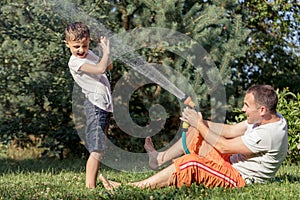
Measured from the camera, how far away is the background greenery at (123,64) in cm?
724

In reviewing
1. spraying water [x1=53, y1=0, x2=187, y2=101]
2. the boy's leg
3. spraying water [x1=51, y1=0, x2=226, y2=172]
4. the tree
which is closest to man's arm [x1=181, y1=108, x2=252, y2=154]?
the boy's leg

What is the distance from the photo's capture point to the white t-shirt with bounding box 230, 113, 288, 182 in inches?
169

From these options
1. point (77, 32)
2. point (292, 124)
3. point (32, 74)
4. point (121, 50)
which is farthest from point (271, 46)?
point (77, 32)

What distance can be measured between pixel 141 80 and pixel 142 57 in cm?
73

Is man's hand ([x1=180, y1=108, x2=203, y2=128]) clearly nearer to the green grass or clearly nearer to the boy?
the green grass

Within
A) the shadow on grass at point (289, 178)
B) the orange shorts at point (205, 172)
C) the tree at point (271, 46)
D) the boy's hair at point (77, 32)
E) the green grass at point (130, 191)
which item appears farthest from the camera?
the tree at point (271, 46)

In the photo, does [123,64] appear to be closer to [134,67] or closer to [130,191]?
[134,67]

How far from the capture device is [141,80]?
317 inches

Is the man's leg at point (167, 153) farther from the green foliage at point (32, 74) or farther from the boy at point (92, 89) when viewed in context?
the green foliage at point (32, 74)

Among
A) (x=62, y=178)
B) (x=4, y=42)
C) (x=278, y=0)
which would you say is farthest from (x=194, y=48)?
(x=62, y=178)

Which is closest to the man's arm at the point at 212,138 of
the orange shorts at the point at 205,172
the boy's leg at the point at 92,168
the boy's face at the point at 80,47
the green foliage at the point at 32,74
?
the orange shorts at the point at 205,172

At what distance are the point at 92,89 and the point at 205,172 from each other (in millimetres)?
1188

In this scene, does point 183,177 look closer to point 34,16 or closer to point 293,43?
point 34,16

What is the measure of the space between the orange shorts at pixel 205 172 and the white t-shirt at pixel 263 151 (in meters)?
0.13
